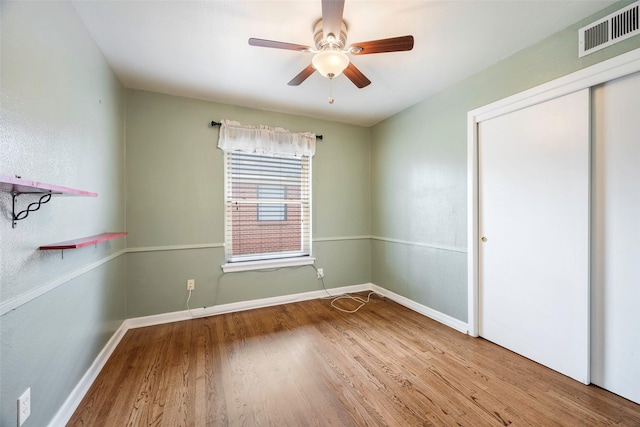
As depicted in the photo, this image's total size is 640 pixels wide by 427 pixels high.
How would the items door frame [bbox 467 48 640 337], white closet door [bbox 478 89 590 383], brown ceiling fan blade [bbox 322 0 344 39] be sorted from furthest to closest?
white closet door [bbox 478 89 590 383] < door frame [bbox 467 48 640 337] < brown ceiling fan blade [bbox 322 0 344 39]

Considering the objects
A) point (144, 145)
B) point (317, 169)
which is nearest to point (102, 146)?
point (144, 145)

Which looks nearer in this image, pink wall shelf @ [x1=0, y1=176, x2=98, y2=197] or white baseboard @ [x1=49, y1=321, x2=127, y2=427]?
pink wall shelf @ [x1=0, y1=176, x2=98, y2=197]

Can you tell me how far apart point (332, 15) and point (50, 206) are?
1824 millimetres

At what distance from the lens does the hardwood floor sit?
148 centimetres

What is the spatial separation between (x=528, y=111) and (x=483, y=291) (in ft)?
5.26

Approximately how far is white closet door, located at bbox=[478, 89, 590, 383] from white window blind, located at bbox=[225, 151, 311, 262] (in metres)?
2.06

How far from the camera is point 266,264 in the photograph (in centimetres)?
315

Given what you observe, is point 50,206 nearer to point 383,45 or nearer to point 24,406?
point 24,406

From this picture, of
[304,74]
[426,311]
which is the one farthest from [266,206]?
[426,311]

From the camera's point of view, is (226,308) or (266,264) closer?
(226,308)

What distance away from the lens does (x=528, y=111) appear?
203 cm

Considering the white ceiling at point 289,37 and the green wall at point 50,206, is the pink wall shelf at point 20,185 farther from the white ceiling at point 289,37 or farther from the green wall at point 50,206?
the white ceiling at point 289,37

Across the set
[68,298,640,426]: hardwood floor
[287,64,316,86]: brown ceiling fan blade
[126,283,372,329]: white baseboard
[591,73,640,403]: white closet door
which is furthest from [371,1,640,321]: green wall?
[287,64,316,86]: brown ceiling fan blade

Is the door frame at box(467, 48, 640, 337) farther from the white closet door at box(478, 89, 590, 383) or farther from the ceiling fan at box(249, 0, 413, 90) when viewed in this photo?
the ceiling fan at box(249, 0, 413, 90)
